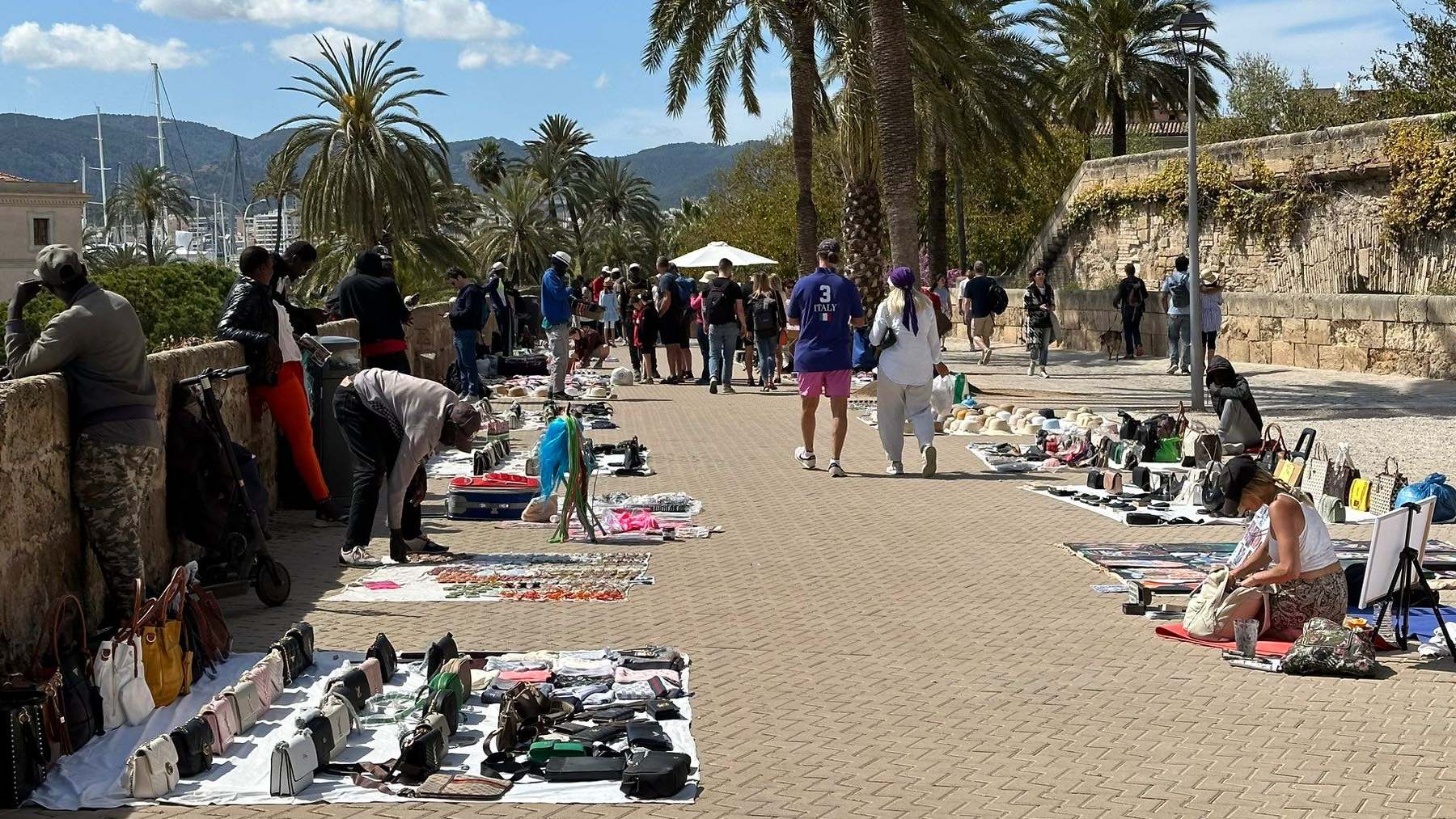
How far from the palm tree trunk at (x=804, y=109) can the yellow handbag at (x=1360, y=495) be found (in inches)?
771

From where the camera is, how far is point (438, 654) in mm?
6816

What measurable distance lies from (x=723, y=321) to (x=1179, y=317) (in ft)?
22.4

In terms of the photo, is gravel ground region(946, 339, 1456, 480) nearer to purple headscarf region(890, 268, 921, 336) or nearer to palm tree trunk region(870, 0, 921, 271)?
palm tree trunk region(870, 0, 921, 271)

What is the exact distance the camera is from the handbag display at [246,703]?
20.2ft

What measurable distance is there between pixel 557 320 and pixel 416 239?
15172 mm

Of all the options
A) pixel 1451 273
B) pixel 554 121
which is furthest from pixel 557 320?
pixel 554 121

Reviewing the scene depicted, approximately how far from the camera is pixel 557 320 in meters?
21.2

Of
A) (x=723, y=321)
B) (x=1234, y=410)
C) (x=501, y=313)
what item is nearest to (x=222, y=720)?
(x=1234, y=410)

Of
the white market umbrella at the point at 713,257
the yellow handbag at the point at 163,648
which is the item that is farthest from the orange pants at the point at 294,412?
the white market umbrella at the point at 713,257

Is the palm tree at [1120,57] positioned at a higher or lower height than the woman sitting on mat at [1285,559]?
higher

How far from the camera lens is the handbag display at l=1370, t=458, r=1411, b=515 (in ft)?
37.1

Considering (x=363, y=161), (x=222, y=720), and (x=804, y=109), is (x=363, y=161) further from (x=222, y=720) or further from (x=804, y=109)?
(x=222, y=720)

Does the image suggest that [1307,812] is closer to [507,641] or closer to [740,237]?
[507,641]

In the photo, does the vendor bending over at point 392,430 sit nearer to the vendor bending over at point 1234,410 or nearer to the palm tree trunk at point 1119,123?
the vendor bending over at point 1234,410
